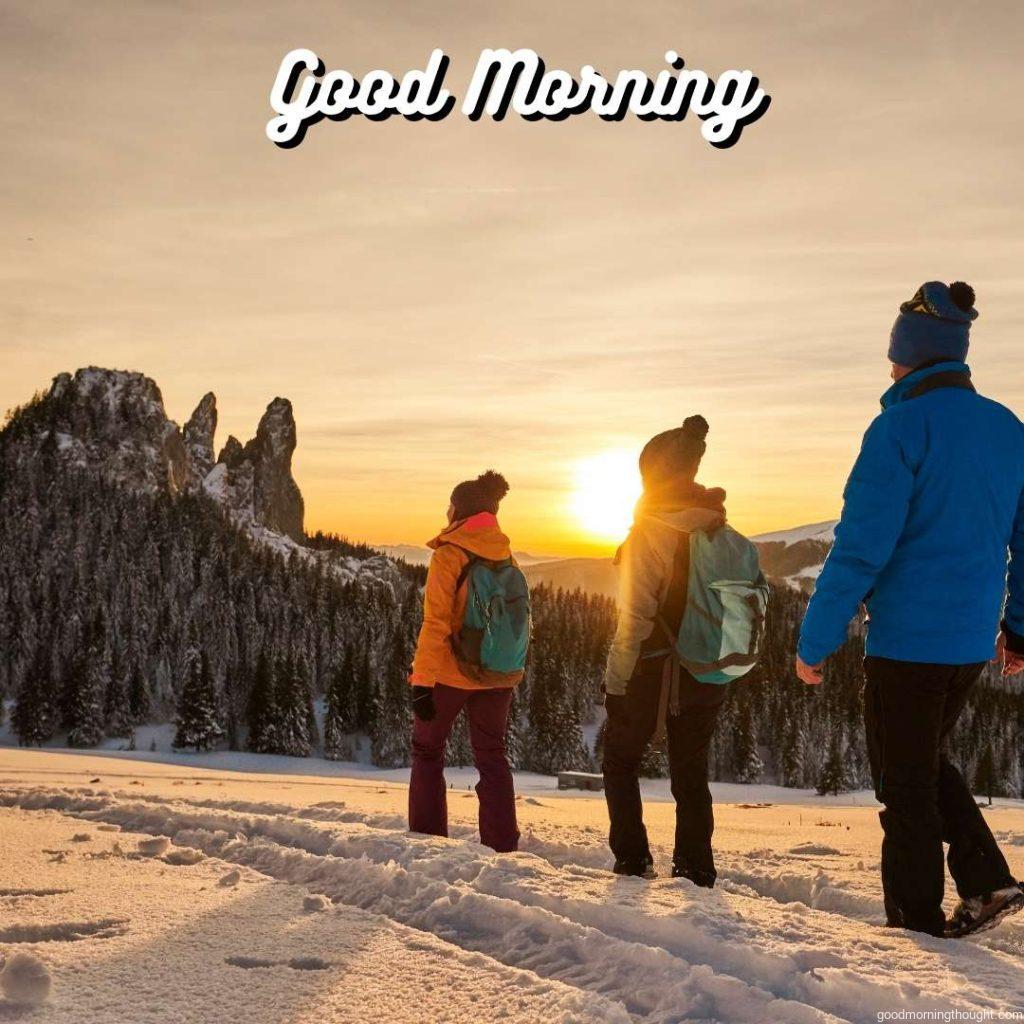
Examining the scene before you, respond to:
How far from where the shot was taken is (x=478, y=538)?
6391mm

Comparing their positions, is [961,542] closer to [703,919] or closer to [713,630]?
[713,630]

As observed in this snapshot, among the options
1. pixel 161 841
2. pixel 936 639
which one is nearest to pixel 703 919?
pixel 936 639

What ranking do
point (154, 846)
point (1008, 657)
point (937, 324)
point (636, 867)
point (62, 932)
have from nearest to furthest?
point (62, 932) < point (937, 324) < point (1008, 657) < point (636, 867) < point (154, 846)

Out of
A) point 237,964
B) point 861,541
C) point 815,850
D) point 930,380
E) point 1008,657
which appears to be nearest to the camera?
point 237,964

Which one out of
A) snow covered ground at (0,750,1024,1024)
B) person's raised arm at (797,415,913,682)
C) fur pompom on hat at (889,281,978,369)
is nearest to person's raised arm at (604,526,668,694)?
snow covered ground at (0,750,1024,1024)

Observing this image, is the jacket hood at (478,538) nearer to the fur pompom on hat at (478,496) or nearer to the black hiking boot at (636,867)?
the fur pompom on hat at (478,496)

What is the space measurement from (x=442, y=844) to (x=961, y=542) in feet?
9.73

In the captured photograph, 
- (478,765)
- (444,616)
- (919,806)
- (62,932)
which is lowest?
(62,932)

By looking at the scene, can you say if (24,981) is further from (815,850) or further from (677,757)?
(815,850)

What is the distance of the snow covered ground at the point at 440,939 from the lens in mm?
2992

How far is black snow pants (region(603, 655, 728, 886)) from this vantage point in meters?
5.21

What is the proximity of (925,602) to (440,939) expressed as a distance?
225cm

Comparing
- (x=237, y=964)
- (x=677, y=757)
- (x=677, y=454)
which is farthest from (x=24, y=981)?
(x=677, y=454)

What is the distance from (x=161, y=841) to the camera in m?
5.83
